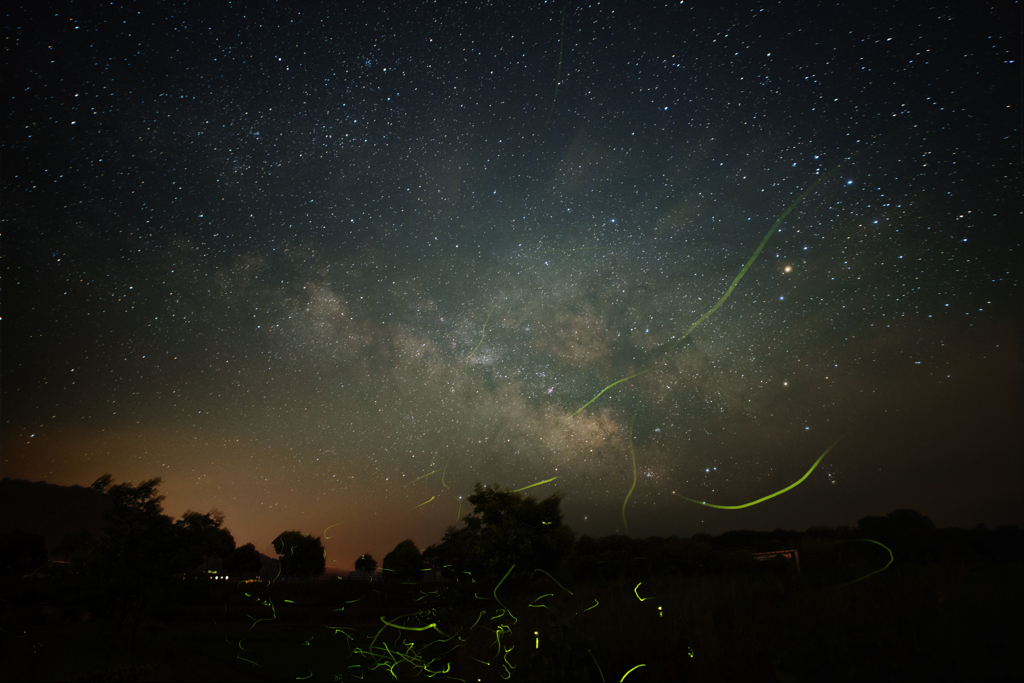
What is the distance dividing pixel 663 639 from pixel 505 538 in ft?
34.0

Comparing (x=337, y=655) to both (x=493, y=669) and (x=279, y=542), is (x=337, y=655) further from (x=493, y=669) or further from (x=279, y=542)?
(x=279, y=542)

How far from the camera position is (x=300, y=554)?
2564 inches

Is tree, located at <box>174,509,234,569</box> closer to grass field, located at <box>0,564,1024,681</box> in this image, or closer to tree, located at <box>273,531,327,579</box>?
grass field, located at <box>0,564,1024,681</box>

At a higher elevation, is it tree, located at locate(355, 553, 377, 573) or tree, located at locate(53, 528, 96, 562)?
tree, located at locate(53, 528, 96, 562)

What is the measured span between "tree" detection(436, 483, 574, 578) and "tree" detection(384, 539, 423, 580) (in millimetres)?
37687

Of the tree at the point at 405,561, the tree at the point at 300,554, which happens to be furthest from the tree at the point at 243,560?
the tree at the point at 405,561

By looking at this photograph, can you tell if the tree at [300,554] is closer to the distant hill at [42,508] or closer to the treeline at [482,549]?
the distant hill at [42,508]

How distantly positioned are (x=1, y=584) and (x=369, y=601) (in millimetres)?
18477

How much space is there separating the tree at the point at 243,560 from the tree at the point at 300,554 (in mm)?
3659

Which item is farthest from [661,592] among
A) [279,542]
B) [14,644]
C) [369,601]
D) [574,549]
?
[279,542]

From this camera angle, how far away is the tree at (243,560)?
6316 centimetres

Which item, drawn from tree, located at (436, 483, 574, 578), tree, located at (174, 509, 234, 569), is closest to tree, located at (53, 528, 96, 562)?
tree, located at (174, 509, 234, 569)

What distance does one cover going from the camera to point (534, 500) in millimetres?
17844

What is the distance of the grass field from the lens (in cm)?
454
